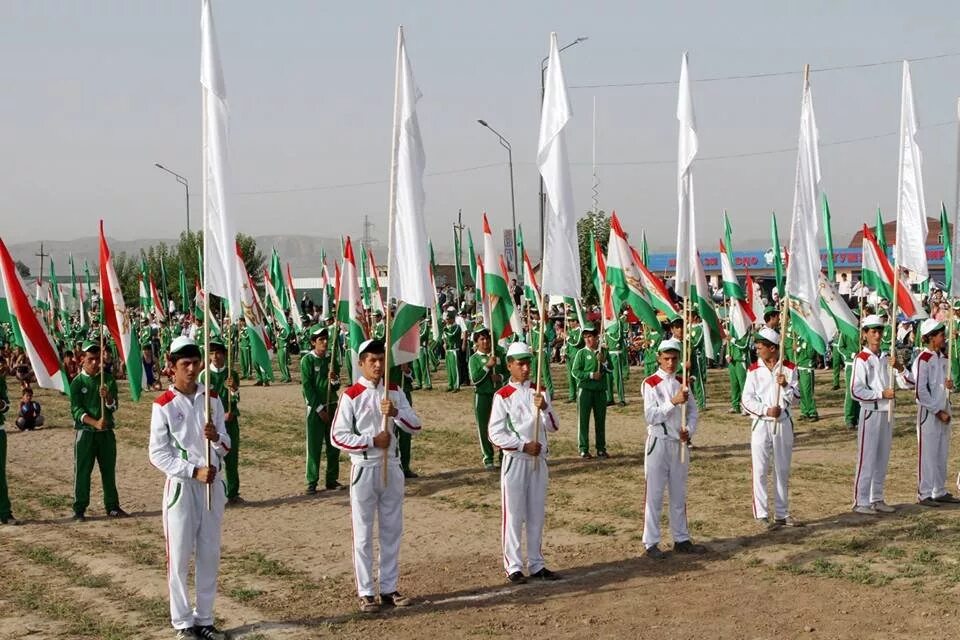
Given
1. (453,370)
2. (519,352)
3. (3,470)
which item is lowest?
(3,470)

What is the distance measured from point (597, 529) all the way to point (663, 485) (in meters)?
1.49

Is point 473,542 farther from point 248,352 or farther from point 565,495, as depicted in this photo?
point 248,352

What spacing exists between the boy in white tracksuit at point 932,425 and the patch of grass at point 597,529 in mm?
3687

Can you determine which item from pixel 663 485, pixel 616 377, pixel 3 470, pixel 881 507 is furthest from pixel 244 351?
pixel 663 485

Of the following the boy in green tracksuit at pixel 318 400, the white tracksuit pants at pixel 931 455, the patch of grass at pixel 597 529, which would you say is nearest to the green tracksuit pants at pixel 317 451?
the boy in green tracksuit at pixel 318 400

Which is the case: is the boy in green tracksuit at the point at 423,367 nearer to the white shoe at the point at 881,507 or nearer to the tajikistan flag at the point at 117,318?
the tajikistan flag at the point at 117,318

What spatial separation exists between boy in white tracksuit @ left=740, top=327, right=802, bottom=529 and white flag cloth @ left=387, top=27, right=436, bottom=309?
405cm

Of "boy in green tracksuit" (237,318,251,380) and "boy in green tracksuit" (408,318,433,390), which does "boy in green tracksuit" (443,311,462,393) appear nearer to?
"boy in green tracksuit" (408,318,433,390)

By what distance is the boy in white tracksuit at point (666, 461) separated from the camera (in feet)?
34.6

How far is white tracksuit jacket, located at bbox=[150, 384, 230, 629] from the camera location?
828 centimetres

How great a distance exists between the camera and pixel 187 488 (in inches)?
328

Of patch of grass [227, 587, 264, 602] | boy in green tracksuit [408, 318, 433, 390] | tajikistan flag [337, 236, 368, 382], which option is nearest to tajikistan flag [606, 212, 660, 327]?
tajikistan flag [337, 236, 368, 382]

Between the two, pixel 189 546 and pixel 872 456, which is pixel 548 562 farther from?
pixel 872 456

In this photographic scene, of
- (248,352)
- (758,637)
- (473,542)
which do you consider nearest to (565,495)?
(473,542)
